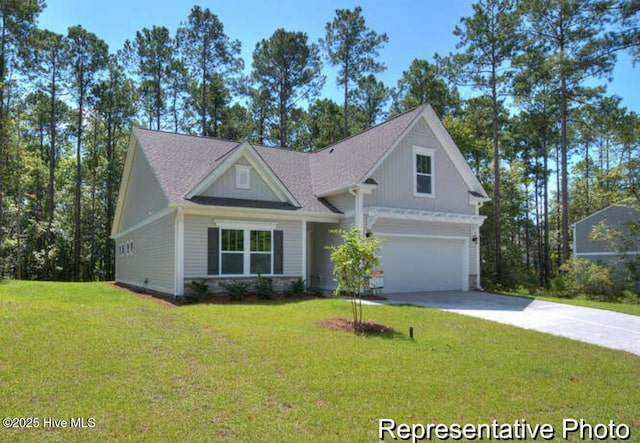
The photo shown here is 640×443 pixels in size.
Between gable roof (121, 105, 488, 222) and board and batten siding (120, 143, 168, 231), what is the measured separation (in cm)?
71

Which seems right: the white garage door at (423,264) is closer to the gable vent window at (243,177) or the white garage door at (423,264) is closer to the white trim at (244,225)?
the white trim at (244,225)

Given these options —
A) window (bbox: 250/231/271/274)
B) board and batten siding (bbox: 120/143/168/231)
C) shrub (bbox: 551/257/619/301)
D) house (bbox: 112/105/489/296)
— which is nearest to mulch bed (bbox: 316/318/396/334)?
window (bbox: 250/231/271/274)

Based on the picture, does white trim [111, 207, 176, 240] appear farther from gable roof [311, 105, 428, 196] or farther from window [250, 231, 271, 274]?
gable roof [311, 105, 428, 196]

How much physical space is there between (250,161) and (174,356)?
941cm

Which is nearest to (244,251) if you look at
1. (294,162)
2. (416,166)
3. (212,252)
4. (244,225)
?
(244,225)

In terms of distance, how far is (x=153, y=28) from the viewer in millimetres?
32219

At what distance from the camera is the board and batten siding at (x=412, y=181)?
16.1 metres

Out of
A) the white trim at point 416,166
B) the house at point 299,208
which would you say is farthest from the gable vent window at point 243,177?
the white trim at point 416,166

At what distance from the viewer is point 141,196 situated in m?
17.8

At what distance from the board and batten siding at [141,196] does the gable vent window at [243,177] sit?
239 cm

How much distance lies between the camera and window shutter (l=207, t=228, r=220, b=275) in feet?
45.5

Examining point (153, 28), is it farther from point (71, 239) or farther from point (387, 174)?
point (387, 174)

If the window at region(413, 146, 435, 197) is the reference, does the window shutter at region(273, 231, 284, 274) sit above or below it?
below

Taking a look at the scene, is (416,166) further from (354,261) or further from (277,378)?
(277,378)
